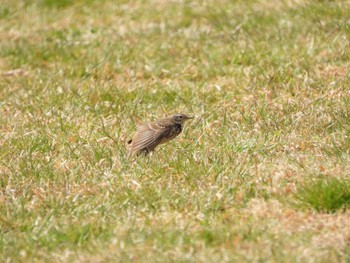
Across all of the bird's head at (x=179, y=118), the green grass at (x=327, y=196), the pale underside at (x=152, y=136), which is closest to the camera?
the green grass at (x=327, y=196)

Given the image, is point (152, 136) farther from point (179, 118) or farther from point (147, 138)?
point (179, 118)

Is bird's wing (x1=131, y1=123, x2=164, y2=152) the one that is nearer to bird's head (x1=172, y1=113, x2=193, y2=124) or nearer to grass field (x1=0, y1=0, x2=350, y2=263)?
grass field (x1=0, y1=0, x2=350, y2=263)

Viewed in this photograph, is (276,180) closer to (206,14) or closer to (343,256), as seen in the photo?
(343,256)

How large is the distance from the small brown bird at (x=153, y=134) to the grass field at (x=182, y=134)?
11 cm

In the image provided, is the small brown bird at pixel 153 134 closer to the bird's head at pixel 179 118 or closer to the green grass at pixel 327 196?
the bird's head at pixel 179 118

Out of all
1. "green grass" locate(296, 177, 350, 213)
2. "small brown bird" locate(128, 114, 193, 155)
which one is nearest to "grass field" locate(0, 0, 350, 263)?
"green grass" locate(296, 177, 350, 213)

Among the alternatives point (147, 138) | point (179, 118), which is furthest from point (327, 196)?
point (179, 118)

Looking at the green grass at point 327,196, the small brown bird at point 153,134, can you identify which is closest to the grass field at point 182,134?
the green grass at point 327,196

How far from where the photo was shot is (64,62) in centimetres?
1137

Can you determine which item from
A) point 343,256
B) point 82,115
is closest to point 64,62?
point 82,115

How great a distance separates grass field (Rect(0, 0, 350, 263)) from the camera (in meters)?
6.55

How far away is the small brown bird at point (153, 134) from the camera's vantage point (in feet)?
27.2

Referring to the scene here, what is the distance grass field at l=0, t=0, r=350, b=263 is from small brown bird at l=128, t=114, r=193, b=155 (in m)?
0.11

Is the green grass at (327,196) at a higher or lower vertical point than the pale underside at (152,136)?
higher
